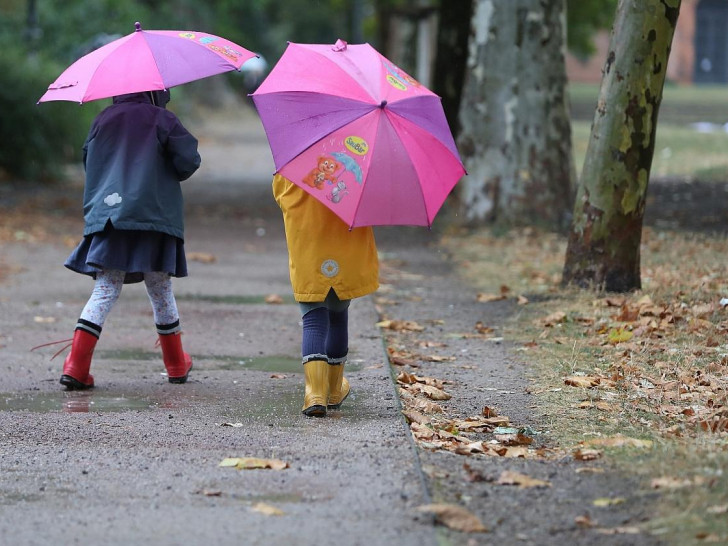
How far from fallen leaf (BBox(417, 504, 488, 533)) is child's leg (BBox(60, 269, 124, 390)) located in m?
2.79

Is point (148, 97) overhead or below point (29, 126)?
overhead

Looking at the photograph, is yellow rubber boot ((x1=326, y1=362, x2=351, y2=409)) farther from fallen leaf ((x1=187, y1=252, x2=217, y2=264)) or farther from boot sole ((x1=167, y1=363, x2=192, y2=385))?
fallen leaf ((x1=187, y1=252, x2=217, y2=264))

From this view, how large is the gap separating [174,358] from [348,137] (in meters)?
1.92

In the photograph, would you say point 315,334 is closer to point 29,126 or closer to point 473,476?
point 473,476

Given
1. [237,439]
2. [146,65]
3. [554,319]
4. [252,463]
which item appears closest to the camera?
[252,463]

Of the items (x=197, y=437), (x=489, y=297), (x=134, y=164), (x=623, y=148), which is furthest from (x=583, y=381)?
(x=489, y=297)

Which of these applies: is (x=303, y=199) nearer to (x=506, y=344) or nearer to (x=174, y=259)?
(x=174, y=259)

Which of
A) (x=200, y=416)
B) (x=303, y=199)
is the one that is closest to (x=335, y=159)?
(x=303, y=199)

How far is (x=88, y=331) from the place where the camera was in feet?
21.1

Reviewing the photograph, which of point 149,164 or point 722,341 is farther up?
point 149,164

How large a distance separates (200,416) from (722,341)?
3.08 metres

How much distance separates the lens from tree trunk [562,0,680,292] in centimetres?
859

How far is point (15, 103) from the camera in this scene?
63.8 ft

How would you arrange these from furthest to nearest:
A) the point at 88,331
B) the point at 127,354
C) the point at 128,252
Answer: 1. the point at 127,354
2. the point at 88,331
3. the point at 128,252
